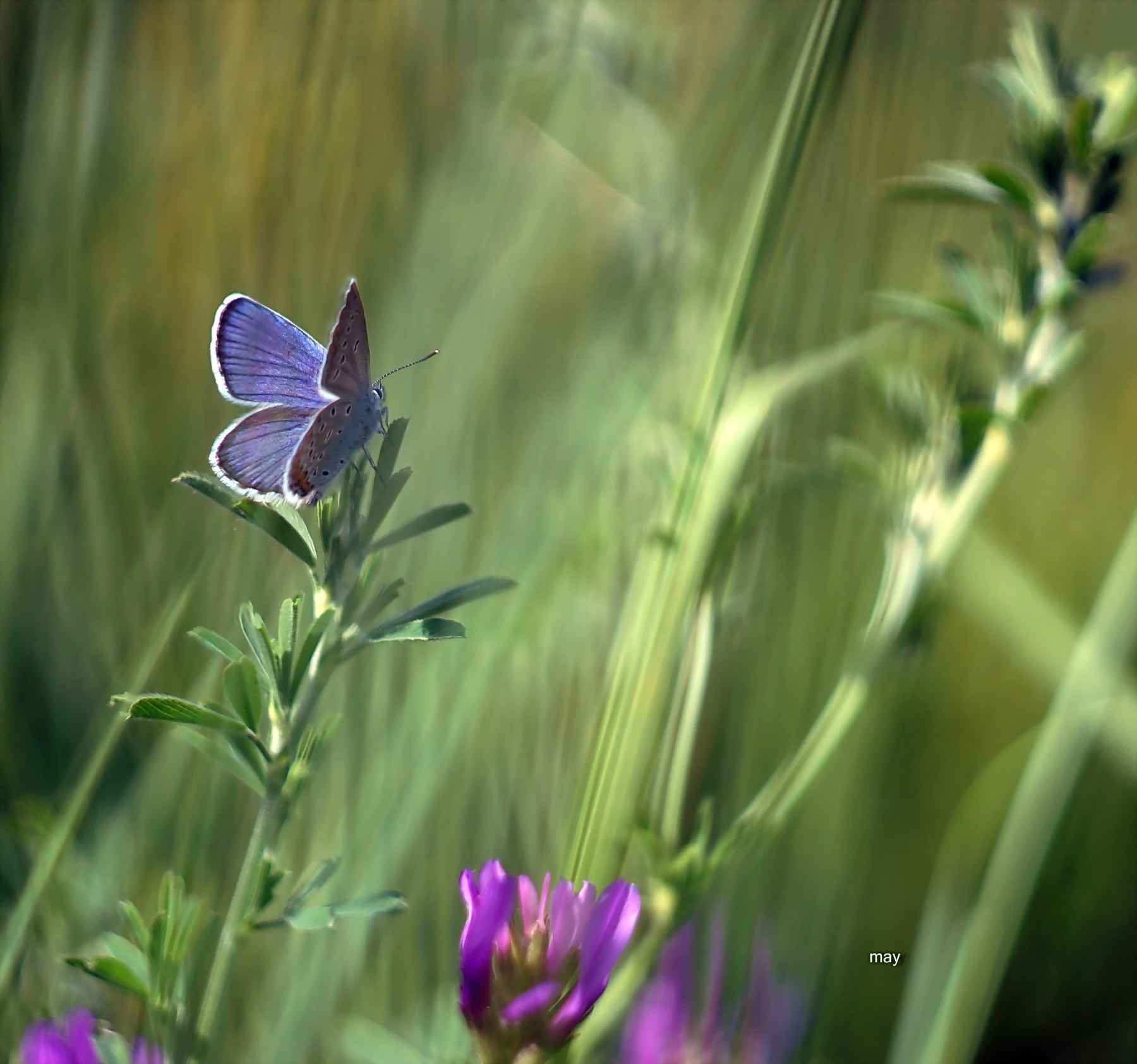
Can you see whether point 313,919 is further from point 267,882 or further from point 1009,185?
point 1009,185

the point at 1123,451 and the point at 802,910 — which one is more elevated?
the point at 1123,451

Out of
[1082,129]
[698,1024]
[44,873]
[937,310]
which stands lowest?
[698,1024]

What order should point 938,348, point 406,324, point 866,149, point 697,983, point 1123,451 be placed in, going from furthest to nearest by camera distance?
point 1123,451 < point 938,348 < point 406,324 < point 866,149 < point 697,983

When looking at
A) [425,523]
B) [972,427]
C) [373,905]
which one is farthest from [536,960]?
[972,427]

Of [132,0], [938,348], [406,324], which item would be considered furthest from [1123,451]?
[132,0]

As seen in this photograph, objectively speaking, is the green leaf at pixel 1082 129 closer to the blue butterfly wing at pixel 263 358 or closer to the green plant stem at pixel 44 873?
the blue butterfly wing at pixel 263 358

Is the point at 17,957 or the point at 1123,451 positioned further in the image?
the point at 1123,451

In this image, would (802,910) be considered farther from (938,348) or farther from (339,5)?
(339,5)

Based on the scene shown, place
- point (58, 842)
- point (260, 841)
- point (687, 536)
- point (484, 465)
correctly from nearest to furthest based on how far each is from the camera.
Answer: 1. point (260, 841)
2. point (58, 842)
3. point (687, 536)
4. point (484, 465)
